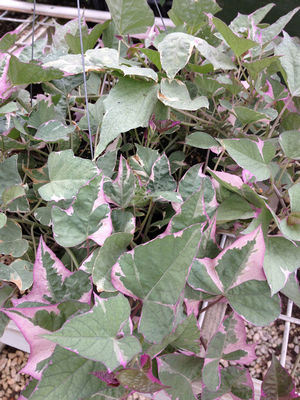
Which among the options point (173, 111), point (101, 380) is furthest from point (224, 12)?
point (101, 380)

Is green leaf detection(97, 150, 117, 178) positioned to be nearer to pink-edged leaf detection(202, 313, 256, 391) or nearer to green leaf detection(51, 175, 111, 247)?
green leaf detection(51, 175, 111, 247)

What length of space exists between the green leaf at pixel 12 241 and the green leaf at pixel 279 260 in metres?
0.30

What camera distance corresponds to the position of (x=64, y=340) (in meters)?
0.27

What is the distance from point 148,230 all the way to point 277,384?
268mm

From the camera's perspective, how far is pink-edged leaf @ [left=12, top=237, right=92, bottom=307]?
1.27ft

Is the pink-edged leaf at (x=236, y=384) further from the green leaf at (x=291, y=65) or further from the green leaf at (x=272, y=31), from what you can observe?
the green leaf at (x=272, y=31)

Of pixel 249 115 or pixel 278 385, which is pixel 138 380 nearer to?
pixel 278 385

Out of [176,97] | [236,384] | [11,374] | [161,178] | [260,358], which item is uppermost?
[176,97]

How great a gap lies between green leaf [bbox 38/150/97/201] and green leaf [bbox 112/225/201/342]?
0.14m

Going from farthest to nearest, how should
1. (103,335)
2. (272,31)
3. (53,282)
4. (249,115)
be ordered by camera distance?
(272,31)
(249,115)
(53,282)
(103,335)

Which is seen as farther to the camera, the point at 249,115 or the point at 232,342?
the point at 249,115

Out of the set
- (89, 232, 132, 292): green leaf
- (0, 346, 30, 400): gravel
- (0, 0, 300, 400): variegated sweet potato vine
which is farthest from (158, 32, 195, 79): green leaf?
(0, 346, 30, 400): gravel

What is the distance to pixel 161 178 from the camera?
1.66ft

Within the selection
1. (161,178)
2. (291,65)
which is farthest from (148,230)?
(291,65)
